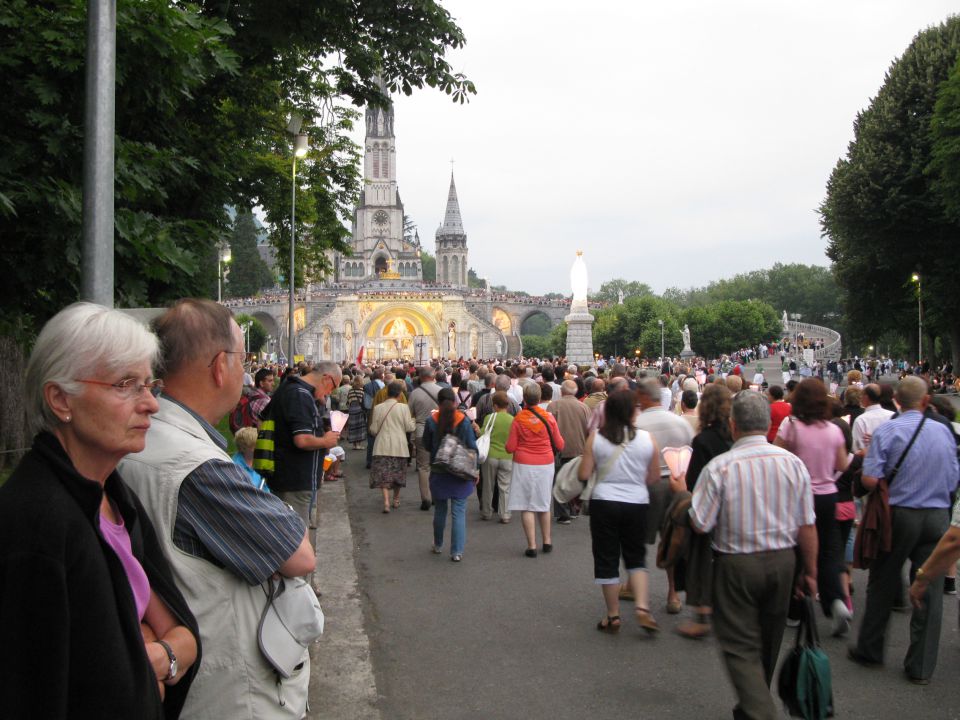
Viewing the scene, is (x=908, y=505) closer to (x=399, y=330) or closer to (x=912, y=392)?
(x=912, y=392)

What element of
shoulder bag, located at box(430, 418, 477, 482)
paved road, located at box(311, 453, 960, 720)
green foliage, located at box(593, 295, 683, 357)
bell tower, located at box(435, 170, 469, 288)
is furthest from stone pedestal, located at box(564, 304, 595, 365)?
bell tower, located at box(435, 170, 469, 288)

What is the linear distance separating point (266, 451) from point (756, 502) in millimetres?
3670

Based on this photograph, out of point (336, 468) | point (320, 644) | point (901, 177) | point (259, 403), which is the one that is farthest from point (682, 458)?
point (901, 177)

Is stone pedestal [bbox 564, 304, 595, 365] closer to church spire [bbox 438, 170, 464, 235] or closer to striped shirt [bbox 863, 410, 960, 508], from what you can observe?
striped shirt [bbox 863, 410, 960, 508]

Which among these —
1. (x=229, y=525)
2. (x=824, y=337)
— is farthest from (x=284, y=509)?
(x=824, y=337)

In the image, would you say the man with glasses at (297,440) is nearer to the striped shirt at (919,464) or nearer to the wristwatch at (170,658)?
the striped shirt at (919,464)

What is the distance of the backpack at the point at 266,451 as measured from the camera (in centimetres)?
660

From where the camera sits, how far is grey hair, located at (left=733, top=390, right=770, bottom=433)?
15.1 feet

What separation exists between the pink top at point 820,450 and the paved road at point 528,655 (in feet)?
3.57

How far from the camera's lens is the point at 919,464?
5.59 meters

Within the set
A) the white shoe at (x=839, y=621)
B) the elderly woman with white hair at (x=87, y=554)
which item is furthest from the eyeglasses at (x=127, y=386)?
the white shoe at (x=839, y=621)

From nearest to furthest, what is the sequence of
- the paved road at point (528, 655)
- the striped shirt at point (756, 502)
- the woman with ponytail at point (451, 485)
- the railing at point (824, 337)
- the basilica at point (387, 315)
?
the striped shirt at point (756, 502)
the paved road at point (528, 655)
the woman with ponytail at point (451, 485)
the railing at point (824, 337)
the basilica at point (387, 315)

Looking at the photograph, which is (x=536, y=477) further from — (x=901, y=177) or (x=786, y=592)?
(x=901, y=177)

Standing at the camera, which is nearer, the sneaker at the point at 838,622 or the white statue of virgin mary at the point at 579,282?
the sneaker at the point at 838,622
